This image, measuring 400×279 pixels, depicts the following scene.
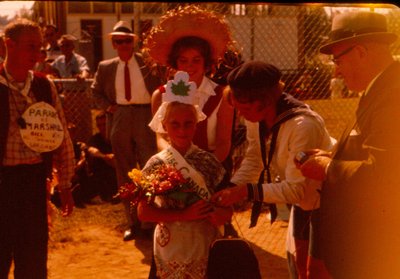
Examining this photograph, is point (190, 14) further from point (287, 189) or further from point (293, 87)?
point (293, 87)

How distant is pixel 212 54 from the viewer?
12.0ft

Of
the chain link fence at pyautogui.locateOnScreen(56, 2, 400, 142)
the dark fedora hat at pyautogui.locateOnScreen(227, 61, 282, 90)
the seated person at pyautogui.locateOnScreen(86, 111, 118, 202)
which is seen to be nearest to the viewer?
the dark fedora hat at pyautogui.locateOnScreen(227, 61, 282, 90)

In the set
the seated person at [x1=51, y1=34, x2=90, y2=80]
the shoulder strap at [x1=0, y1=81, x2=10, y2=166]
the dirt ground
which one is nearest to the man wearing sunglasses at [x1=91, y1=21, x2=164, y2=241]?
the dirt ground

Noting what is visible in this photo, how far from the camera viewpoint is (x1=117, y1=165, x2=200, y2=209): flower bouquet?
2.81m

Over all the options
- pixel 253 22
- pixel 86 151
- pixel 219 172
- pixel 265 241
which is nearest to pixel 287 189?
pixel 219 172

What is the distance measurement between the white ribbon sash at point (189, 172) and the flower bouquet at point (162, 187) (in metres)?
0.03

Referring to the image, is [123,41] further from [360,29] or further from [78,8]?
[78,8]

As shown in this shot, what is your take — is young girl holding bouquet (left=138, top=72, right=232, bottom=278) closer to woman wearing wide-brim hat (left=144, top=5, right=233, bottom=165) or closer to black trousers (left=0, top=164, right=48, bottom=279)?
woman wearing wide-brim hat (left=144, top=5, right=233, bottom=165)

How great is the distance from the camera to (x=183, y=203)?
9.50 feet

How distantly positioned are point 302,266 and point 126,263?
228 centimetres

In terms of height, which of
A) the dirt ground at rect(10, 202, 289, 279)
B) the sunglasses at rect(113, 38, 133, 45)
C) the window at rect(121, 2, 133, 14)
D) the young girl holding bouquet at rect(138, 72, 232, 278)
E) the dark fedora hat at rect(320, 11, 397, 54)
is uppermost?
the window at rect(121, 2, 133, 14)

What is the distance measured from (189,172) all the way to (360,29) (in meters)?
1.02

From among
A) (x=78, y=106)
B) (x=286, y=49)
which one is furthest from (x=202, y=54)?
(x=78, y=106)

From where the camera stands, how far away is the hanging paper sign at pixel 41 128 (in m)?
3.27
